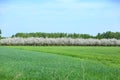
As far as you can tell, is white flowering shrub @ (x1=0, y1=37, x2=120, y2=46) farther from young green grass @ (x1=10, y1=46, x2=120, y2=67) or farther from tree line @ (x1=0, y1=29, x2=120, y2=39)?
young green grass @ (x1=10, y1=46, x2=120, y2=67)

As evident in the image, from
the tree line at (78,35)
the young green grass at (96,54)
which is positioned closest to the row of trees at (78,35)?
the tree line at (78,35)

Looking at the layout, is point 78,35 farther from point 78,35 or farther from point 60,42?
point 60,42

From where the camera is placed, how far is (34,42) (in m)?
97.4

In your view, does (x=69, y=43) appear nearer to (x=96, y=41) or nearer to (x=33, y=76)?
(x=96, y=41)

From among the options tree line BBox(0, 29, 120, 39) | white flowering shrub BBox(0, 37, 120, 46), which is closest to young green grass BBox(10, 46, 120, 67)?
white flowering shrub BBox(0, 37, 120, 46)

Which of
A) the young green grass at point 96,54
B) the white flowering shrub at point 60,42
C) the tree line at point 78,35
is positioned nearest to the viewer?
the young green grass at point 96,54

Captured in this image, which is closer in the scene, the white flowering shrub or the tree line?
the white flowering shrub

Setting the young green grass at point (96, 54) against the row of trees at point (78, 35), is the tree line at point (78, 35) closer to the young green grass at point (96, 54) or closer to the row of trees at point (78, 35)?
the row of trees at point (78, 35)

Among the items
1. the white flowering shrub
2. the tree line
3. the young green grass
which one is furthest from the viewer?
the tree line

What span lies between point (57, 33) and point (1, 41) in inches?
1468

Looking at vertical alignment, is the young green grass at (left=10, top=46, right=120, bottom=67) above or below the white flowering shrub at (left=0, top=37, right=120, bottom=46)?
above

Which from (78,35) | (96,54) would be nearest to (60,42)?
(78,35)

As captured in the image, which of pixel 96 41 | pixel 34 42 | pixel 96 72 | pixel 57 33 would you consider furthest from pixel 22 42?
pixel 96 72

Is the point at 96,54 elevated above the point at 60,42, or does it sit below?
above
